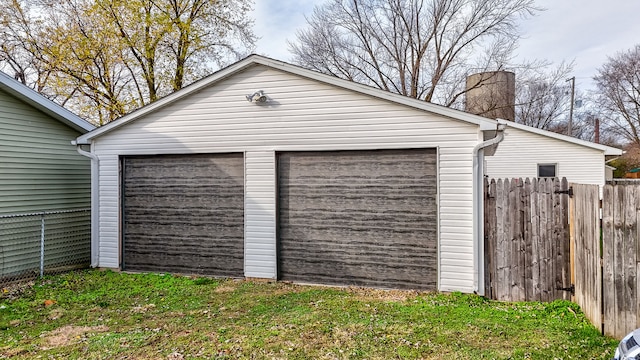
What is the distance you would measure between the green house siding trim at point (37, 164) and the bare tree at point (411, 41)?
15.5 m

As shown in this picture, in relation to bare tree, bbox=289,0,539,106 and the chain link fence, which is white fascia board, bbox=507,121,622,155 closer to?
bare tree, bbox=289,0,539,106

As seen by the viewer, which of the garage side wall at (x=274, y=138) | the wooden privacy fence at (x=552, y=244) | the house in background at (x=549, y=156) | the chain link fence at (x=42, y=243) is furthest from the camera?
the house in background at (x=549, y=156)

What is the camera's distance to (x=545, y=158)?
13898 mm

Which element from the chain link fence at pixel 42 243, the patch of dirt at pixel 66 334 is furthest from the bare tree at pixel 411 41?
the patch of dirt at pixel 66 334

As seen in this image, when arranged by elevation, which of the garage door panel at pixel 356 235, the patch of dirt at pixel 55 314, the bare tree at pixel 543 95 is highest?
the bare tree at pixel 543 95

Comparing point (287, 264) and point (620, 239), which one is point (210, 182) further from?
point (620, 239)

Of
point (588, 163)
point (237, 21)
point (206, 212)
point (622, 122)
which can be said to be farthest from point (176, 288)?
point (622, 122)

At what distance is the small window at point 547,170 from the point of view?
1396cm

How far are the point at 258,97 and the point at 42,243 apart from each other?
5.08 meters

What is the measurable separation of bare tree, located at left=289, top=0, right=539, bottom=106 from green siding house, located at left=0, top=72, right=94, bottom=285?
51.2ft

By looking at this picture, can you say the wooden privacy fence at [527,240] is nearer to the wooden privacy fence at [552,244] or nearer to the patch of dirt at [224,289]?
the wooden privacy fence at [552,244]

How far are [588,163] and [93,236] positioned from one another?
600 inches

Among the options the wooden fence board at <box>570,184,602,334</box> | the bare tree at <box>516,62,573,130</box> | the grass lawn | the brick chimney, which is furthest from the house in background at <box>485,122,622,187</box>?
the grass lawn

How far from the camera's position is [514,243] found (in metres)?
5.55
